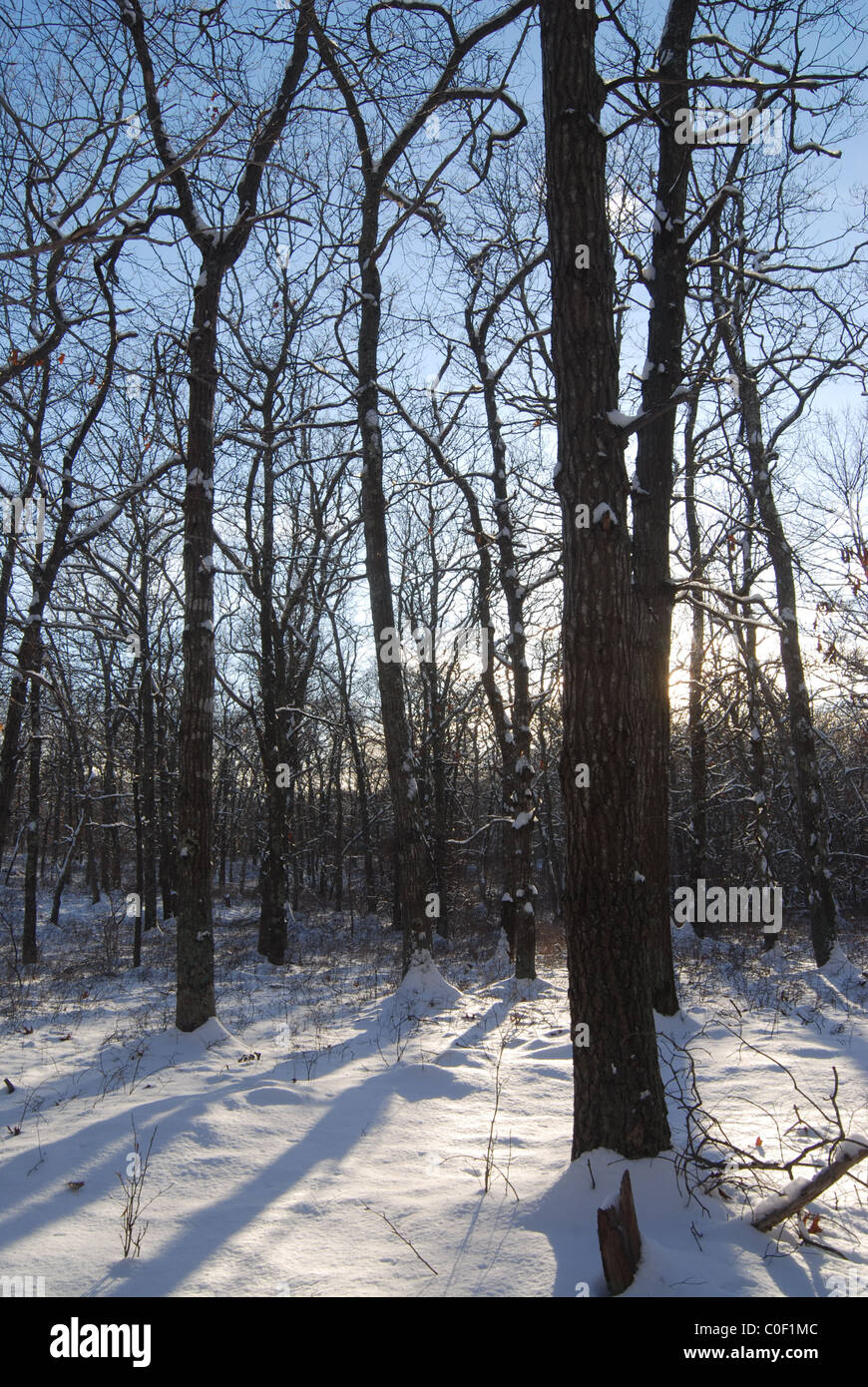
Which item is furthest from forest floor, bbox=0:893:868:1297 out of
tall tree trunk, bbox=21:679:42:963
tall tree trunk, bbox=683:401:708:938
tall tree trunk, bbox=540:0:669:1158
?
tall tree trunk, bbox=683:401:708:938

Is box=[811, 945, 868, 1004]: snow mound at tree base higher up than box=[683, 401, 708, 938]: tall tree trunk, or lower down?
lower down

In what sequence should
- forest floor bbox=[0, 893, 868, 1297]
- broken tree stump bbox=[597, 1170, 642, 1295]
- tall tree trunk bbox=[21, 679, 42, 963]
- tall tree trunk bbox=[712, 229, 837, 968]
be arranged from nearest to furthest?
1. broken tree stump bbox=[597, 1170, 642, 1295]
2. forest floor bbox=[0, 893, 868, 1297]
3. tall tree trunk bbox=[712, 229, 837, 968]
4. tall tree trunk bbox=[21, 679, 42, 963]

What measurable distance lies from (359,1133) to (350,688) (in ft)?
74.4

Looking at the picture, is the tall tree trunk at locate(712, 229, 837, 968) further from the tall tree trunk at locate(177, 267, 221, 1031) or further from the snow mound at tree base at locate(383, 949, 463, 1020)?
the tall tree trunk at locate(177, 267, 221, 1031)

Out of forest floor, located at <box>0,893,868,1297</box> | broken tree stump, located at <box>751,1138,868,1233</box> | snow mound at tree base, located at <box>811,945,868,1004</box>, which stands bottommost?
snow mound at tree base, located at <box>811,945,868,1004</box>

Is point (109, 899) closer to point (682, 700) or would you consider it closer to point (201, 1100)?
point (682, 700)

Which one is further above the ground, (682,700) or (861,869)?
(682,700)

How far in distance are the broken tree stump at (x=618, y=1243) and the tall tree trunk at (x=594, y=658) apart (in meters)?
0.82

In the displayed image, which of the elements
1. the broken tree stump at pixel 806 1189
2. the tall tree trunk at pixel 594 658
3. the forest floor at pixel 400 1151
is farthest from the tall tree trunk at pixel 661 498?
the broken tree stump at pixel 806 1189

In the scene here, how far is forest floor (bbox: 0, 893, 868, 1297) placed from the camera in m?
3.10

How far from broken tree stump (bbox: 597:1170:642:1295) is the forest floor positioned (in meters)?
0.07

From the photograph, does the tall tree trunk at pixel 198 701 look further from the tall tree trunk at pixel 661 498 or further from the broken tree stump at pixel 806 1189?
the broken tree stump at pixel 806 1189

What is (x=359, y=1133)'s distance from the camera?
16.1 feet
